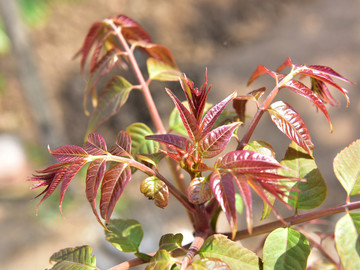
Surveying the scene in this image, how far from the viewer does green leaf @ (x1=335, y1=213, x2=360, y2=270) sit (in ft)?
1.06

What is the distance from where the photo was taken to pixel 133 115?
3.22m

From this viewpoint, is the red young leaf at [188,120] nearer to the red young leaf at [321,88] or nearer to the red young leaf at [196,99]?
the red young leaf at [196,99]

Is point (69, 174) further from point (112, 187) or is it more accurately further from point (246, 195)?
point (246, 195)

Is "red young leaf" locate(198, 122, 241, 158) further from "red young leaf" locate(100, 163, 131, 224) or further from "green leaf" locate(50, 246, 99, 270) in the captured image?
"green leaf" locate(50, 246, 99, 270)

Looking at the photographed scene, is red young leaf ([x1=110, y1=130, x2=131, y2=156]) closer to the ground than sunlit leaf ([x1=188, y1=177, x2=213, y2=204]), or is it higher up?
higher up

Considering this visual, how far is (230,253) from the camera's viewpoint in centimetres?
37

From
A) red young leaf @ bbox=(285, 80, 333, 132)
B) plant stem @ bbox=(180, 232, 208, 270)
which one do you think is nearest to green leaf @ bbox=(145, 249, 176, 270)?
plant stem @ bbox=(180, 232, 208, 270)

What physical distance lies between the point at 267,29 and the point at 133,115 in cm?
161

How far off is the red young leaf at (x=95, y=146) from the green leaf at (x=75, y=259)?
0.41ft

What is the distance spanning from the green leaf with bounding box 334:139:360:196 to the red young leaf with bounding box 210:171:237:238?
153 millimetres

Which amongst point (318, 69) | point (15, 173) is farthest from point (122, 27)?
point (15, 173)

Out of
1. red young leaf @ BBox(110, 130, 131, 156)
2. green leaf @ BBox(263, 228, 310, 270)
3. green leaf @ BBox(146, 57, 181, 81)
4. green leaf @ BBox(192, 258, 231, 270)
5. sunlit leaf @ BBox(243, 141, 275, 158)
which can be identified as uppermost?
green leaf @ BBox(146, 57, 181, 81)

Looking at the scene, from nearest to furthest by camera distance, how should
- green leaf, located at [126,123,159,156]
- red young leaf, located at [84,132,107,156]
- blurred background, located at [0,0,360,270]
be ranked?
red young leaf, located at [84,132,107,156]
green leaf, located at [126,123,159,156]
blurred background, located at [0,0,360,270]

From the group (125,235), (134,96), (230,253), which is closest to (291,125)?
(230,253)
